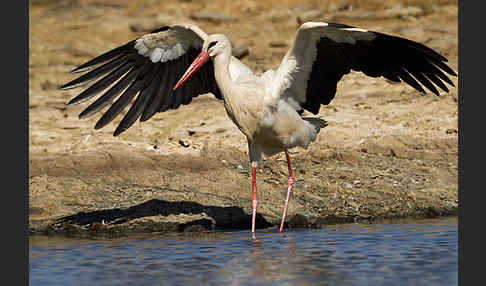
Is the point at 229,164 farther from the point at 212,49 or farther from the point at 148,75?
the point at 212,49

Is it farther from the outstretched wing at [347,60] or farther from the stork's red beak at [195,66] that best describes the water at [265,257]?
the stork's red beak at [195,66]

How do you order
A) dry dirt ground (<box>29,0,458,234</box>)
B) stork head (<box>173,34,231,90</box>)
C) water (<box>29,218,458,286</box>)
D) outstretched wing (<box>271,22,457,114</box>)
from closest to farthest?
water (<box>29,218,458,286</box>)
outstretched wing (<box>271,22,457,114</box>)
stork head (<box>173,34,231,90</box>)
dry dirt ground (<box>29,0,458,234</box>)

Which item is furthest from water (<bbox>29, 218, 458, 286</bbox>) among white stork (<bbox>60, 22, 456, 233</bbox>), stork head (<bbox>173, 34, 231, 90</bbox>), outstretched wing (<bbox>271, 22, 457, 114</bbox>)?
stork head (<bbox>173, 34, 231, 90</bbox>)

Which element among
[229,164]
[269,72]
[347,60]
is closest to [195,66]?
[269,72]

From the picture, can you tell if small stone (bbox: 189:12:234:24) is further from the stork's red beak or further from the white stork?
the stork's red beak

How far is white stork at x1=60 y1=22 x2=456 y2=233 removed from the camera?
8156mm

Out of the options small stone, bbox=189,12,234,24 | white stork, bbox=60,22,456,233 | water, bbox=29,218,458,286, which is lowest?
water, bbox=29,218,458,286

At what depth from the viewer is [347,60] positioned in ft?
27.6

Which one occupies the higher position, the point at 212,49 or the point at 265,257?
the point at 212,49

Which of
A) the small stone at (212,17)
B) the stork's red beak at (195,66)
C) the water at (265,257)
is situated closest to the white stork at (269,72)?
the stork's red beak at (195,66)

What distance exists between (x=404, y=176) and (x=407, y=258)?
118 inches

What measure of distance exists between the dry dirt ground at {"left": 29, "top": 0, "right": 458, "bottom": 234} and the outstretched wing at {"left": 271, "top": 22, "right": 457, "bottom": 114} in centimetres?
143

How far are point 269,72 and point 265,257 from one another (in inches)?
88.1

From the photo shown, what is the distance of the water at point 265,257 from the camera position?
6.38 metres
